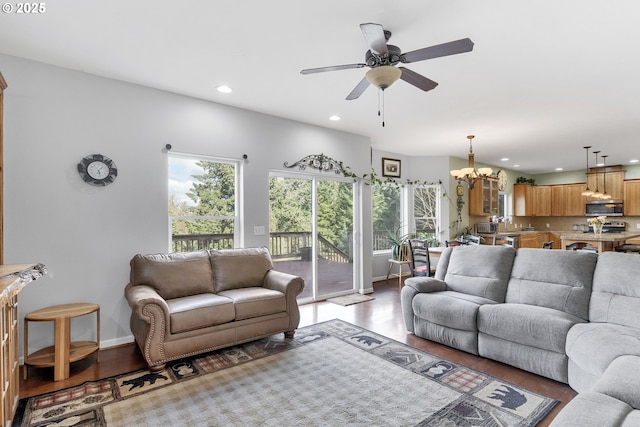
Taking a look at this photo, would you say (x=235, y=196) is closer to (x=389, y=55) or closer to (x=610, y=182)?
(x=389, y=55)

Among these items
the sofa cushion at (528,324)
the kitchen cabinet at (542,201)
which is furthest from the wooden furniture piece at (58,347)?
the kitchen cabinet at (542,201)

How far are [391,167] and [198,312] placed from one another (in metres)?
5.15

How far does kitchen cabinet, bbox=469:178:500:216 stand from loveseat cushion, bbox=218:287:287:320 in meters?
5.89

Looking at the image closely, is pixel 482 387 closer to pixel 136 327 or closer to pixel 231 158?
pixel 136 327

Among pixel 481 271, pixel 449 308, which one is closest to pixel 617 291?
pixel 481 271

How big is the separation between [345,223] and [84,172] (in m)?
3.63

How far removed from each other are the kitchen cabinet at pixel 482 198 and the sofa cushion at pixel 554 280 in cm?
461

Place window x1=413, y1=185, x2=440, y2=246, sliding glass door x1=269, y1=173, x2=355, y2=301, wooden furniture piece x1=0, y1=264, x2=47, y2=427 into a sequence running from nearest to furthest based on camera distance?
wooden furniture piece x1=0, y1=264, x2=47, y2=427 < sliding glass door x1=269, y1=173, x2=355, y2=301 < window x1=413, y1=185, x2=440, y2=246

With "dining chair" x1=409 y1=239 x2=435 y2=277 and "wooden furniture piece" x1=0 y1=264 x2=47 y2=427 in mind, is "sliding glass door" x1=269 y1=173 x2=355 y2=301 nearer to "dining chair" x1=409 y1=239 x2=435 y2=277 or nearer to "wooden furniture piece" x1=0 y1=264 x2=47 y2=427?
"dining chair" x1=409 y1=239 x2=435 y2=277

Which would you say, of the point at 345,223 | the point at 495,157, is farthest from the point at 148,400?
the point at 495,157

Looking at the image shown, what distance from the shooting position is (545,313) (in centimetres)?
276

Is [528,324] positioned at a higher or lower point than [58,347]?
higher

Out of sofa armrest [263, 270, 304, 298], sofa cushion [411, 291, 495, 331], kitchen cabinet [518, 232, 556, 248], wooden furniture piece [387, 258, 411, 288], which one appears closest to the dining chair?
wooden furniture piece [387, 258, 411, 288]

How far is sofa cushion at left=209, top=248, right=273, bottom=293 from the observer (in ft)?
12.2
